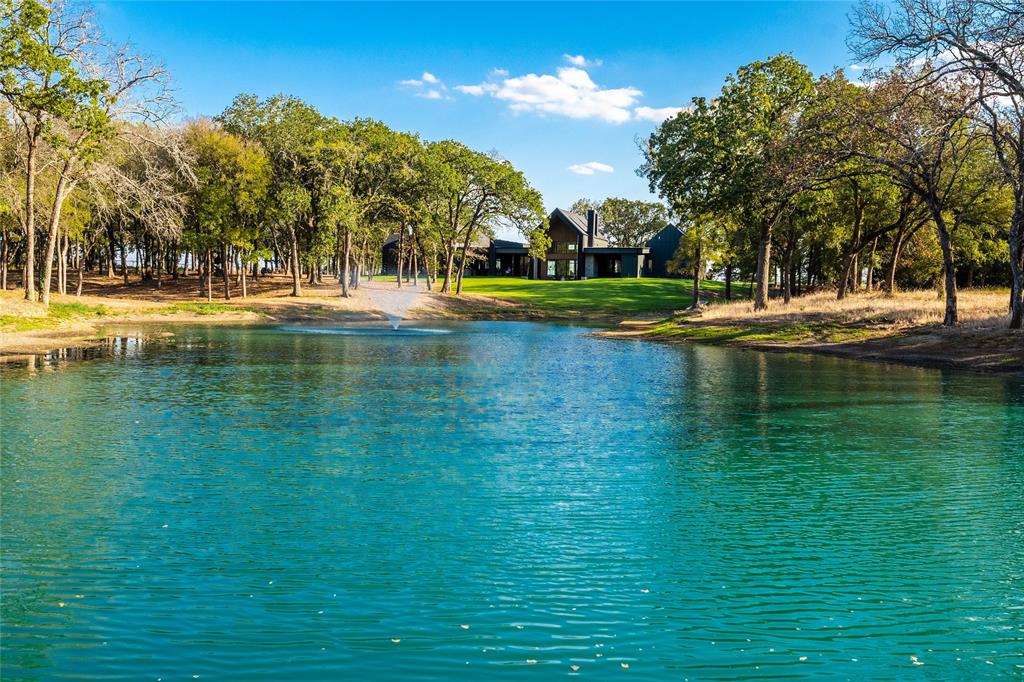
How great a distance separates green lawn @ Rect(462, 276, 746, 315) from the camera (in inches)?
2928

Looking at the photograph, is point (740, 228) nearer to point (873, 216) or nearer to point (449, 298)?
point (873, 216)

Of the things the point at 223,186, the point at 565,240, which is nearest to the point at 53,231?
the point at 223,186

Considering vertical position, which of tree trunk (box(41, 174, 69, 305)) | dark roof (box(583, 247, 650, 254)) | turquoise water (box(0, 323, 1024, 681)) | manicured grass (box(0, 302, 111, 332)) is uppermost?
dark roof (box(583, 247, 650, 254))

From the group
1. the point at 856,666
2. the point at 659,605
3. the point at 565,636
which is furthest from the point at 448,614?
the point at 856,666

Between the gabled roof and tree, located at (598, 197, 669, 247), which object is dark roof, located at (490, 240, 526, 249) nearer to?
the gabled roof

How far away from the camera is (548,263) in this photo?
369 feet

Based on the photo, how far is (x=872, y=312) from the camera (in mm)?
40969

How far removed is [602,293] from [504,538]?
72859mm

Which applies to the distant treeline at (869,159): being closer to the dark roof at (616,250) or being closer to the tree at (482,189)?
the tree at (482,189)

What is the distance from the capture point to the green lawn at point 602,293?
244 ft

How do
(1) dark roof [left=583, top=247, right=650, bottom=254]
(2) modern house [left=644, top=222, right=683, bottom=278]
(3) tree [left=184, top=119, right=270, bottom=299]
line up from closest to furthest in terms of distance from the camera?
1. (3) tree [left=184, top=119, right=270, bottom=299]
2. (1) dark roof [left=583, top=247, right=650, bottom=254]
3. (2) modern house [left=644, top=222, right=683, bottom=278]

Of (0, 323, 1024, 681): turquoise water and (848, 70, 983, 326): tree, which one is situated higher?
(848, 70, 983, 326): tree

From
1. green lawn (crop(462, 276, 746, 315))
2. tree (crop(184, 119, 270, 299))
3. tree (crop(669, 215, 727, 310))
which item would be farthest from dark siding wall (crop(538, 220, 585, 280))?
tree (crop(184, 119, 270, 299))

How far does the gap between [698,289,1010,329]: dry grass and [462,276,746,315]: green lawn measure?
2147cm
